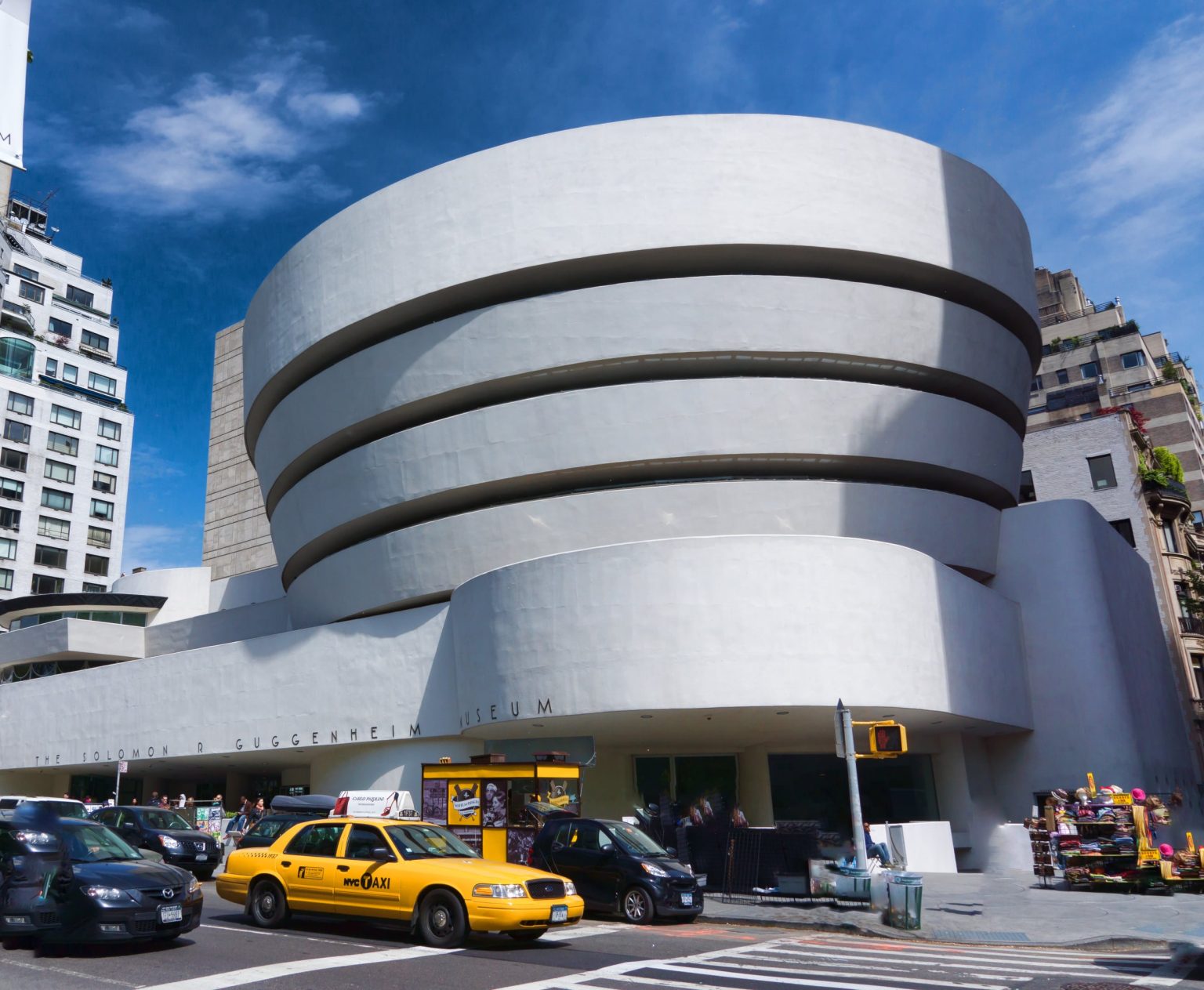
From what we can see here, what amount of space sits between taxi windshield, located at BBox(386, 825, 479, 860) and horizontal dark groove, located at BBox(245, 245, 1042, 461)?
20.2 meters

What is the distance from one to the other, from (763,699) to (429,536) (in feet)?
40.7

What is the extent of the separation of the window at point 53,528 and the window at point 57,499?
90 centimetres

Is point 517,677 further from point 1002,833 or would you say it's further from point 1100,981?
point 1100,981

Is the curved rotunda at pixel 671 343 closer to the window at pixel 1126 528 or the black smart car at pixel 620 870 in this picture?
the window at pixel 1126 528

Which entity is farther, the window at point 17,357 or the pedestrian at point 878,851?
the window at point 17,357

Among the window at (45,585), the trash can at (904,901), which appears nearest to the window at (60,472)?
the window at (45,585)

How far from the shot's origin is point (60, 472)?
2891 inches

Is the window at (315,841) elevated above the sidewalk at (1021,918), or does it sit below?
above

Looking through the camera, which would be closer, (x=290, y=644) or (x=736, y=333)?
(x=736, y=333)

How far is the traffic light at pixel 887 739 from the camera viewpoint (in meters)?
15.6

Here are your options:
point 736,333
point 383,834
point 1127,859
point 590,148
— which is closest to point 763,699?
point 1127,859

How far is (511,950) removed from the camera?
1209 cm

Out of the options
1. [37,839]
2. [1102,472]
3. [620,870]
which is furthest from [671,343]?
[1102,472]

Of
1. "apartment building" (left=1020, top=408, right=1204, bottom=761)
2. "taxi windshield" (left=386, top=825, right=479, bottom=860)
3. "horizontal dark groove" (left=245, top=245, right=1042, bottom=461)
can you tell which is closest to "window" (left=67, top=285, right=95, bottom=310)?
"horizontal dark groove" (left=245, top=245, right=1042, bottom=461)
